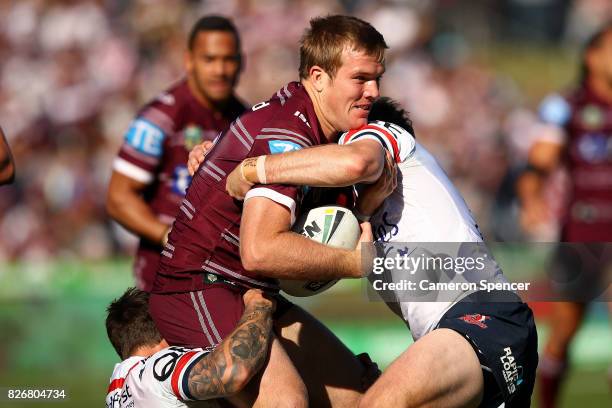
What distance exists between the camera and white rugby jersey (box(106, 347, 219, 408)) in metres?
5.00

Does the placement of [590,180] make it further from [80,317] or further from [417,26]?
[417,26]

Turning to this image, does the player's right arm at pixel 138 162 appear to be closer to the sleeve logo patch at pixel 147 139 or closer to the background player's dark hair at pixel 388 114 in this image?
the sleeve logo patch at pixel 147 139

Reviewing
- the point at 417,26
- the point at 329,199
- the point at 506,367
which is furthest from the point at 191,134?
the point at 417,26

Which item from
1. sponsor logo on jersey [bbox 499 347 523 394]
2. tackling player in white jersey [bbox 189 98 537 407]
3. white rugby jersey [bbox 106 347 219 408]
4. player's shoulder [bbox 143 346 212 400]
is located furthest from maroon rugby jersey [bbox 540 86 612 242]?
player's shoulder [bbox 143 346 212 400]

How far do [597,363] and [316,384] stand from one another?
6625mm

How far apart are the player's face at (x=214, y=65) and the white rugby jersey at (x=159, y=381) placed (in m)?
2.88

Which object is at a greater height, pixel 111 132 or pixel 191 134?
pixel 191 134

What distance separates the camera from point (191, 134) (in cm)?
775

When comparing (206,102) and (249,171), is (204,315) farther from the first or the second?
(206,102)

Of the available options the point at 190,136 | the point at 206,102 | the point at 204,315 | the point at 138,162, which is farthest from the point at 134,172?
the point at 204,315

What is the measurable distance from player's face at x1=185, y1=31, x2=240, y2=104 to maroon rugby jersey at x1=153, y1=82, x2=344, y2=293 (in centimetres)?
246

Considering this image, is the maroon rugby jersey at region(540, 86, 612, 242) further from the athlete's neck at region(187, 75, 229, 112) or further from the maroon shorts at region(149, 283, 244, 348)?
the maroon shorts at region(149, 283, 244, 348)

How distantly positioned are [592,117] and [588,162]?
396mm

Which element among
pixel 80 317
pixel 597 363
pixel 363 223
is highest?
pixel 363 223
